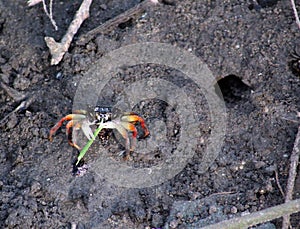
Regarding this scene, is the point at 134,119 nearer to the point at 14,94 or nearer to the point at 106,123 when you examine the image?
the point at 106,123

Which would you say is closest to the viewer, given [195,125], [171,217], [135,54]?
[171,217]

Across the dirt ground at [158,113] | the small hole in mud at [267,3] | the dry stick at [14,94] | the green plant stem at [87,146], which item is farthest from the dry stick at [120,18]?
the green plant stem at [87,146]

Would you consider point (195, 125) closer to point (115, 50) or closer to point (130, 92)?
point (130, 92)

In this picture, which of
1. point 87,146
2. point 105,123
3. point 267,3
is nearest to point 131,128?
point 105,123

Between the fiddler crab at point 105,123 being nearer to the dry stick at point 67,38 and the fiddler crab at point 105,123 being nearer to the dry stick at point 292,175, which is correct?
the dry stick at point 67,38

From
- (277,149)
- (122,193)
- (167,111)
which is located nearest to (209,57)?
(167,111)

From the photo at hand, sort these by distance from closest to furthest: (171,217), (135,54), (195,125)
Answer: (171,217)
(195,125)
(135,54)
